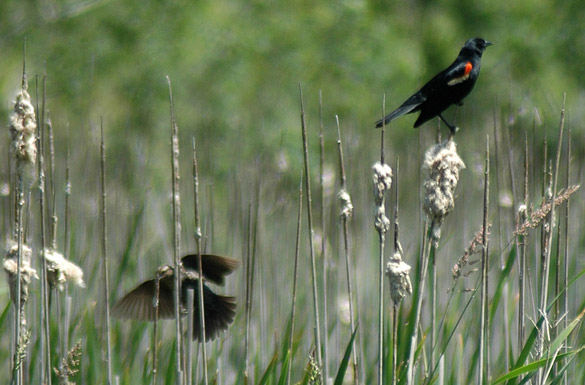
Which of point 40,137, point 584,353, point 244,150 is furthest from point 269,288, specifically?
point 244,150

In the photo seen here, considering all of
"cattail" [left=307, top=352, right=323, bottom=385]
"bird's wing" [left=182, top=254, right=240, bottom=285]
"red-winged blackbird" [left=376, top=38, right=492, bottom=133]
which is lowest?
"cattail" [left=307, top=352, right=323, bottom=385]

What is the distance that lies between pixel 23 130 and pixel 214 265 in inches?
32.6

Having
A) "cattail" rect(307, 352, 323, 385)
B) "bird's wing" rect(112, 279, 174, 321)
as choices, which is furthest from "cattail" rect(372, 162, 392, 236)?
"bird's wing" rect(112, 279, 174, 321)

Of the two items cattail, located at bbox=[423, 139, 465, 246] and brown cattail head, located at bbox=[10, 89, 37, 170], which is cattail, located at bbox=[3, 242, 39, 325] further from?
cattail, located at bbox=[423, 139, 465, 246]

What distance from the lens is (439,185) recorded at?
1.72 metres

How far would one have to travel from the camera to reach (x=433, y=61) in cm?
982

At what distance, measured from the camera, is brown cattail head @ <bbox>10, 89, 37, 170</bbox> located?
1.65m

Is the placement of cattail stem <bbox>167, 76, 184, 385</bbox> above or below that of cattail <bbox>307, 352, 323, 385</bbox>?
above

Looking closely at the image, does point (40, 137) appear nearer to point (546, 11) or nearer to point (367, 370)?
point (367, 370)

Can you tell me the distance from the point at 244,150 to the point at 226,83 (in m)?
0.60

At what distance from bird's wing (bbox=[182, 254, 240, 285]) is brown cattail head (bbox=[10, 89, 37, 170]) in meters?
0.70

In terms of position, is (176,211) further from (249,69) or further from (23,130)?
(249,69)

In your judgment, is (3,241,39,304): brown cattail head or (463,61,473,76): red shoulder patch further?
(463,61,473,76): red shoulder patch

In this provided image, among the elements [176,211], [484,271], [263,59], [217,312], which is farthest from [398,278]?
[263,59]
